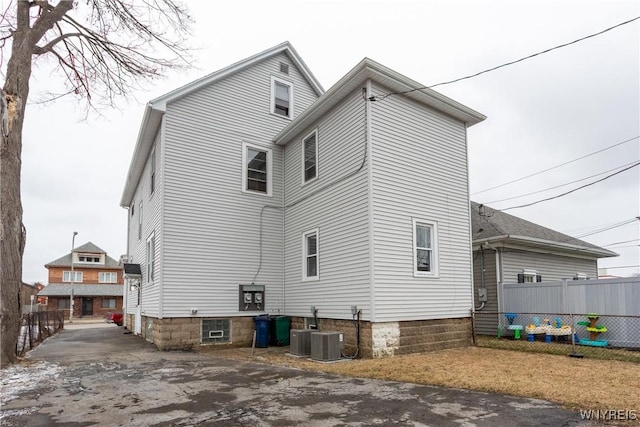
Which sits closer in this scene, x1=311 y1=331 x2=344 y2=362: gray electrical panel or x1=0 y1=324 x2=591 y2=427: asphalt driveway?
x1=0 y1=324 x2=591 y2=427: asphalt driveway

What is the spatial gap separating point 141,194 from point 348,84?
10973 mm

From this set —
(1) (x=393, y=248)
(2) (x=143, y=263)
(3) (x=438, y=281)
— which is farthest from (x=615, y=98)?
(2) (x=143, y=263)

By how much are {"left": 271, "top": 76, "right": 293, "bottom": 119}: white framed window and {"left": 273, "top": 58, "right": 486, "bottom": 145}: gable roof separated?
1873 millimetres

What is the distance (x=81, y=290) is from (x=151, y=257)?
3373 centimetres

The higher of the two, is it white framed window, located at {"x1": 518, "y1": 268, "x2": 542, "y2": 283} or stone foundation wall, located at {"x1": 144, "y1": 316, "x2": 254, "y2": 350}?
white framed window, located at {"x1": 518, "y1": 268, "x2": 542, "y2": 283}

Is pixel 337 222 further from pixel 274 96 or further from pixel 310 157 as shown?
pixel 274 96

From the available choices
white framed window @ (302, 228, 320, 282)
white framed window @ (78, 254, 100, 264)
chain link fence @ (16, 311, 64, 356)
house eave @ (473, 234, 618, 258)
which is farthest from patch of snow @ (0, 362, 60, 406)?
white framed window @ (78, 254, 100, 264)

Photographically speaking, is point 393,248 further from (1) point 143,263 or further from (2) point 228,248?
(1) point 143,263

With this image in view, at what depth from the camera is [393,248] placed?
10070 millimetres

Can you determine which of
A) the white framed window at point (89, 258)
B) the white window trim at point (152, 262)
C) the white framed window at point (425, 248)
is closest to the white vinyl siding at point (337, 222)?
the white framed window at point (425, 248)

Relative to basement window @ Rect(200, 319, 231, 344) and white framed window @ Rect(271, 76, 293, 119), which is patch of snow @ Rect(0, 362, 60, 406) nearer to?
basement window @ Rect(200, 319, 231, 344)

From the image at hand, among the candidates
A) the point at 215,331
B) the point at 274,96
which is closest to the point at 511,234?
the point at 274,96

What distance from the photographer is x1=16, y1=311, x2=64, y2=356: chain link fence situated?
40.1 feet

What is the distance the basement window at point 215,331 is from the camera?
1191cm
